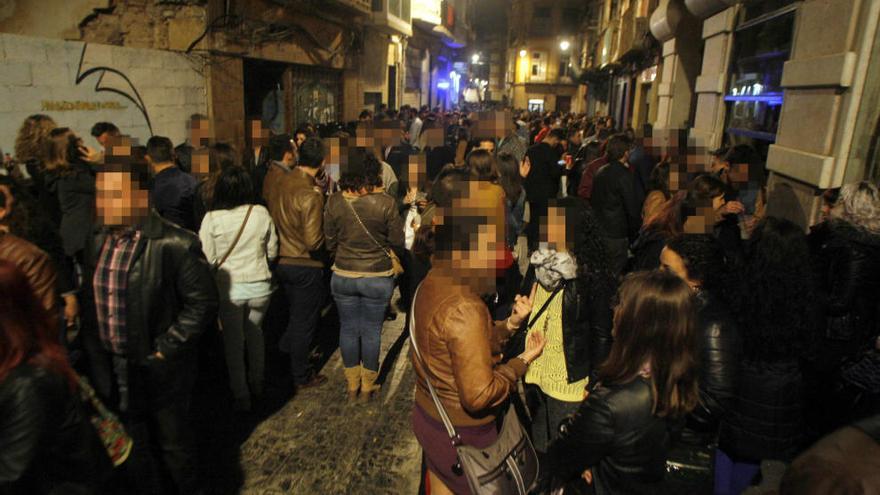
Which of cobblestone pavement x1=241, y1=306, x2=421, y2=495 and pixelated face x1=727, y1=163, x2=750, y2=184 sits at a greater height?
pixelated face x1=727, y1=163, x2=750, y2=184

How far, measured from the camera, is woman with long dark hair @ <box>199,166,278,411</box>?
3.79 metres

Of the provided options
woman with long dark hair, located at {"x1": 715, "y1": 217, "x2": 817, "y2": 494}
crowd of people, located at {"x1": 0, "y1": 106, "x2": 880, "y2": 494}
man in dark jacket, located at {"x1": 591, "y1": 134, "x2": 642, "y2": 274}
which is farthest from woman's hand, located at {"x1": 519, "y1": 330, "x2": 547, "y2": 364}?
man in dark jacket, located at {"x1": 591, "y1": 134, "x2": 642, "y2": 274}

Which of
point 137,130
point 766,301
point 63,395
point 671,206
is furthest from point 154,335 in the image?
point 137,130

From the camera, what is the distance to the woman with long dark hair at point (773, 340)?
2.61 meters

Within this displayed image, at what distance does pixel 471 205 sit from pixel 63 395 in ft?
5.50

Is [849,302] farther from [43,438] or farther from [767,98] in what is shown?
[767,98]

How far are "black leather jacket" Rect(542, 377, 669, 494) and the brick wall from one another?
7.03 m

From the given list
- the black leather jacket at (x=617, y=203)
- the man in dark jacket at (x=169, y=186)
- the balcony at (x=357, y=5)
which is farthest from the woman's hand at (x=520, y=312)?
the balcony at (x=357, y=5)

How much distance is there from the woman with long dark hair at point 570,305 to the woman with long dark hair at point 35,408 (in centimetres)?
211

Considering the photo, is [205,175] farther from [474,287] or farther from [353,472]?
[474,287]

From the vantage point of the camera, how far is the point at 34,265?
262 centimetres

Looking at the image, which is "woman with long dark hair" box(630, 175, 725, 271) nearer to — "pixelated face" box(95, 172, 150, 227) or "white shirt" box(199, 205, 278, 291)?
"white shirt" box(199, 205, 278, 291)

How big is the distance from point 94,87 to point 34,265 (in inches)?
221

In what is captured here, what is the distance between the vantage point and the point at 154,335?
2.81m
